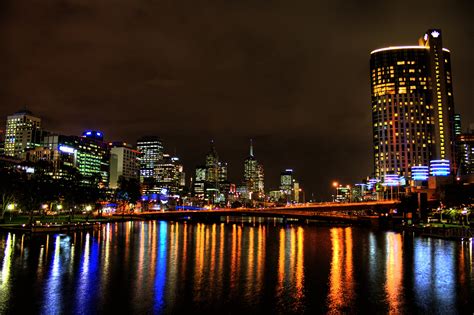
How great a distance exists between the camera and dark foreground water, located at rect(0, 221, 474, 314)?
34.1m

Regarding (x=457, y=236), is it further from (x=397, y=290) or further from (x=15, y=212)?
(x=15, y=212)

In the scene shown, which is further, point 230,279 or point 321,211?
point 321,211

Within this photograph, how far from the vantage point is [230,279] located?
44750 mm

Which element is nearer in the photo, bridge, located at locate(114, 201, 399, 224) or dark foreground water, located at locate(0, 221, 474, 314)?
dark foreground water, located at locate(0, 221, 474, 314)

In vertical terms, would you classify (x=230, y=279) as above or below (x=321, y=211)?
below

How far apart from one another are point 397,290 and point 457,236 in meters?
57.6

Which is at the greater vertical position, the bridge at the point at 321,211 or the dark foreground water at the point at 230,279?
the bridge at the point at 321,211

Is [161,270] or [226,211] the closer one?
[161,270]

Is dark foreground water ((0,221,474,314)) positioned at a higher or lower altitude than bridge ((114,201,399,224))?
lower

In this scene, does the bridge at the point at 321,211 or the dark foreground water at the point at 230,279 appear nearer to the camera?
the dark foreground water at the point at 230,279

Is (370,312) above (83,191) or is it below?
below

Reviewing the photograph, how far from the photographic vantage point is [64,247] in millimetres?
68875

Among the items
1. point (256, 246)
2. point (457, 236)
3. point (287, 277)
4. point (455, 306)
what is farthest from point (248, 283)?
point (457, 236)

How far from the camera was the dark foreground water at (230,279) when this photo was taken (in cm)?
3409
